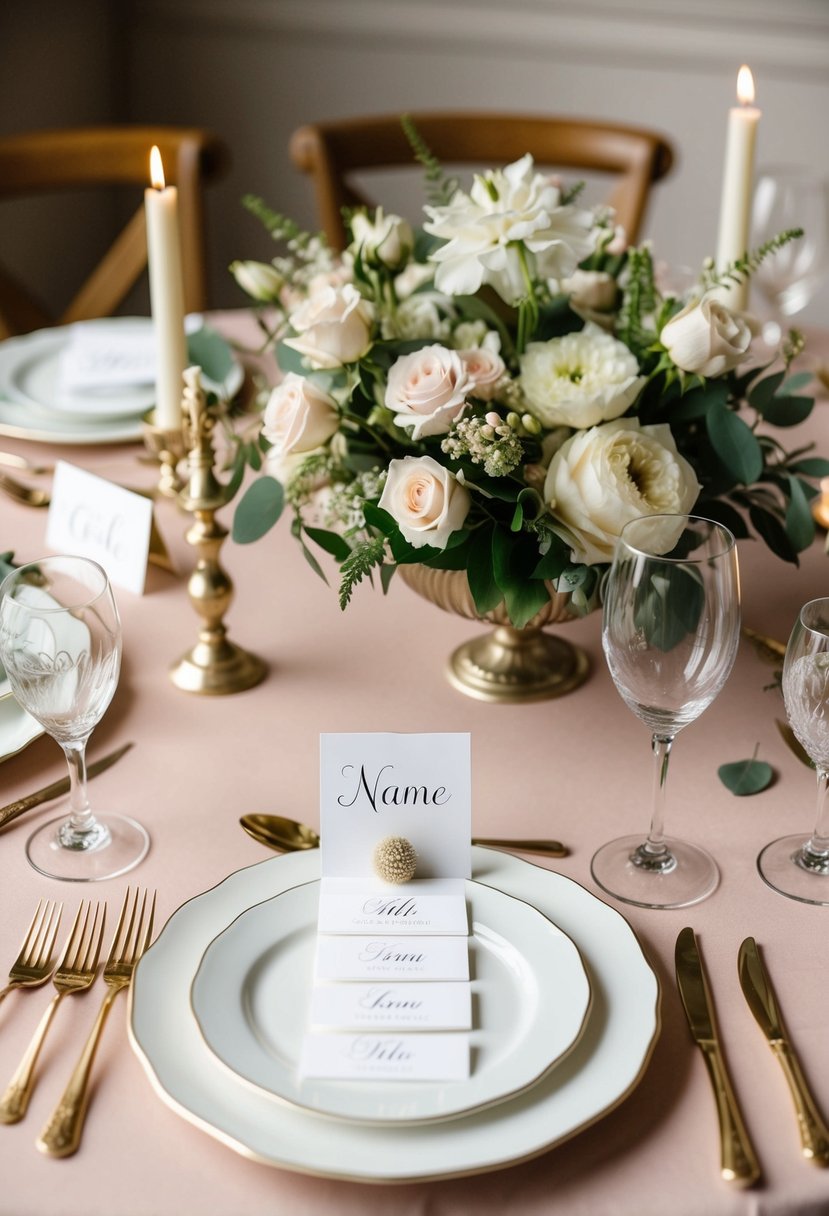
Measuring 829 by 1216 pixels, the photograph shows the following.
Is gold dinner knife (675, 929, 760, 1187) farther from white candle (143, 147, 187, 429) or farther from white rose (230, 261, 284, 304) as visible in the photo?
white rose (230, 261, 284, 304)

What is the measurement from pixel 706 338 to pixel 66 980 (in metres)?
0.63

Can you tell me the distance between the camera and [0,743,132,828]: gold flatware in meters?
0.95

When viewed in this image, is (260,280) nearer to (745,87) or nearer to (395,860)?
(745,87)

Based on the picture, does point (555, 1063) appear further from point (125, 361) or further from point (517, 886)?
point (125, 361)

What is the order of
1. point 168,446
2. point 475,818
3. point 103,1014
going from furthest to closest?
point 168,446
point 475,818
point 103,1014

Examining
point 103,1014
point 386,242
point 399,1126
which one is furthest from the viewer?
point 386,242

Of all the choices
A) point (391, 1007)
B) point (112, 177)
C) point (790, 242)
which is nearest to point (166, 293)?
point (391, 1007)

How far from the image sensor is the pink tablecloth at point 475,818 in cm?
67

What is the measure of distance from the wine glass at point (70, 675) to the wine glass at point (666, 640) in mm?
347

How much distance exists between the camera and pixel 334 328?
0.99 m

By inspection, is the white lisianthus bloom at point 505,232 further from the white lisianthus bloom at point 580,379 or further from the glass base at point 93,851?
the glass base at point 93,851

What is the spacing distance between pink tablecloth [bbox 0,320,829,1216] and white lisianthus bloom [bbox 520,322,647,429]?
0.28 metres

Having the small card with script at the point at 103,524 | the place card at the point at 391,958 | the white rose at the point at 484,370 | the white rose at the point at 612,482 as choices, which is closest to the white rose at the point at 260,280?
the small card with script at the point at 103,524

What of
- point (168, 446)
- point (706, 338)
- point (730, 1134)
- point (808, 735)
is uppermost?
point (706, 338)
